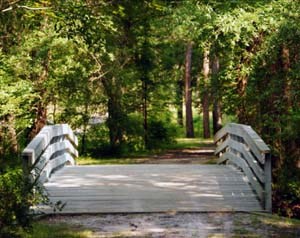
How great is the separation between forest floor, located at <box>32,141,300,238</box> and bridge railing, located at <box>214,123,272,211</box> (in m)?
0.50

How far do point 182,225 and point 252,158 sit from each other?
247 cm

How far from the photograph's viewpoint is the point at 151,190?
864 centimetres

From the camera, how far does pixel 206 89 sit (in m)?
16.0

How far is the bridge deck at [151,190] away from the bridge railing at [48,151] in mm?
275

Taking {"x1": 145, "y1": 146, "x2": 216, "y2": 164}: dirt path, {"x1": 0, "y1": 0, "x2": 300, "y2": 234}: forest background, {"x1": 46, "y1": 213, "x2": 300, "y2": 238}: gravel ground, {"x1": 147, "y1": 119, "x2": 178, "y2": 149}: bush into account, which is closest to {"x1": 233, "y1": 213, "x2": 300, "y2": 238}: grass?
{"x1": 46, "y1": 213, "x2": 300, "y2": 238}: gravel ground

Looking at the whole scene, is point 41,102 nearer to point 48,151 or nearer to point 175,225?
point 48,151

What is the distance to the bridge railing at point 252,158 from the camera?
7.57 metres

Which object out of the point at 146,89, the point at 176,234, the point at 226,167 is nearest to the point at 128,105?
the point at 146,89

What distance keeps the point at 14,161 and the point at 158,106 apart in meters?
8.97

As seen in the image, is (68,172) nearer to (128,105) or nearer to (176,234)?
(176,234)

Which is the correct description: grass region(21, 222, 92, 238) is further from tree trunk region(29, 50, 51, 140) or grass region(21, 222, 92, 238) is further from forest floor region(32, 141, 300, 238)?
tree trunk region(29, 50, 51, 140)

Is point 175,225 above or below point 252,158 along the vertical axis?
below

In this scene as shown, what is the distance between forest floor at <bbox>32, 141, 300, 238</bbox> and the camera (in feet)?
20.6

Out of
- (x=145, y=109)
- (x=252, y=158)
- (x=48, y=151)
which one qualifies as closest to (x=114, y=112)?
(x=145, y=109)
